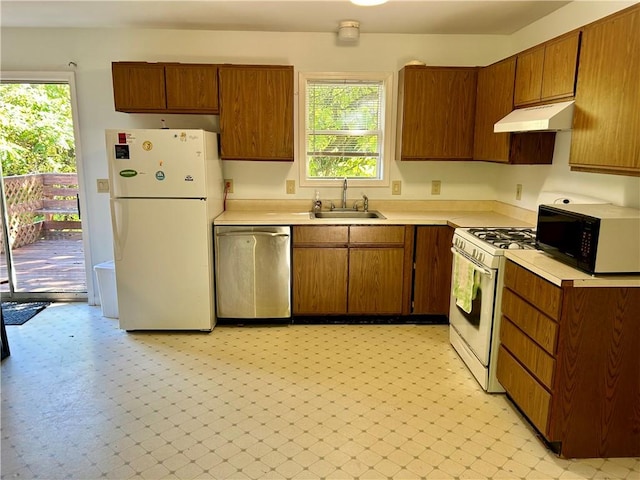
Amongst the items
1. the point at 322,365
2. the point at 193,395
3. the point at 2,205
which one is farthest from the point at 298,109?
the point at 2,205

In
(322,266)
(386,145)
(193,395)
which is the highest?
(386,145)

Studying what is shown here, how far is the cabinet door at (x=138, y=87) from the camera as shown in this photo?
11.5 ft

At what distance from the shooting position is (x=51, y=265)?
4418 millimetres

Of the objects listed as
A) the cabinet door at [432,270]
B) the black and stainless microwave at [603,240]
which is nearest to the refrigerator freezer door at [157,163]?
the cabinet door at [432,270]

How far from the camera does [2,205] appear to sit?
4.07 meters

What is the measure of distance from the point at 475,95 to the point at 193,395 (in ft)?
9.97

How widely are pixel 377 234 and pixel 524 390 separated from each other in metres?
1.61

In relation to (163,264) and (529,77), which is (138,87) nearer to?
(163,264)

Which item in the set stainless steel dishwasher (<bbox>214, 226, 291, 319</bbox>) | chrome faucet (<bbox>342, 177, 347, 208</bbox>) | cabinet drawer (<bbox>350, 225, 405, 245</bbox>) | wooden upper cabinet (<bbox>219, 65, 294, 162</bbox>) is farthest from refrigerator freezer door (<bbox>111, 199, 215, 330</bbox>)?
chrome faucet (<bbox>342, 177, 347, 208</bbox>)

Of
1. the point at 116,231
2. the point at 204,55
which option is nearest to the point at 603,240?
the point at 116,231

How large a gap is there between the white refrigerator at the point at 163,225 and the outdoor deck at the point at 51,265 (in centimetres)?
118

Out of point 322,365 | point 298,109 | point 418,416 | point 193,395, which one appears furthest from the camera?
point 298,109

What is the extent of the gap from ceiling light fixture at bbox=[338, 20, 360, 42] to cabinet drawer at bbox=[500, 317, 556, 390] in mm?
2392

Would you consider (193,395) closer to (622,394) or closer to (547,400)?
(547,400)
